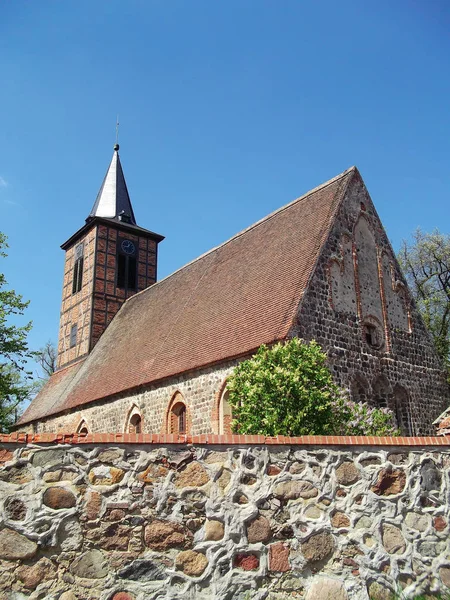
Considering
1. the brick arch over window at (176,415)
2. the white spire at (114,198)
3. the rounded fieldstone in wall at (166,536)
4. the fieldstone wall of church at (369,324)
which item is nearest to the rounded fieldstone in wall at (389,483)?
the rounded fieldstone in wall at (166,536)

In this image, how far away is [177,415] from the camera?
1628 centimetres

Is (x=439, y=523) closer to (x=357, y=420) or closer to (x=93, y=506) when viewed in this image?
(x=93, y=506)

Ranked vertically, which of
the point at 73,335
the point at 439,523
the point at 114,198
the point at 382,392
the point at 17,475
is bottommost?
the point at 439,523

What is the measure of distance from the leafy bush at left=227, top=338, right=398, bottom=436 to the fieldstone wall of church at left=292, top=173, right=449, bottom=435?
8.16ft

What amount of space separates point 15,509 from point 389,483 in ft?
11.6

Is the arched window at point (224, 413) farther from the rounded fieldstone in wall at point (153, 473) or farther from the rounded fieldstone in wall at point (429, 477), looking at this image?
the rounded fieldstone in wall at point (153, 473)

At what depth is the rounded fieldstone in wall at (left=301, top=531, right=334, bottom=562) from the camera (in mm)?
5086

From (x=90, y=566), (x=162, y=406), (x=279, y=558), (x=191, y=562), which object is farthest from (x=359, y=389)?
(x=90, y=566)

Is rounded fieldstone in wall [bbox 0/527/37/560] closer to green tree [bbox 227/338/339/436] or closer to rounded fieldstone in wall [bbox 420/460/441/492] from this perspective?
rounded fieldstone in wall [bbox 420/460/441/492]

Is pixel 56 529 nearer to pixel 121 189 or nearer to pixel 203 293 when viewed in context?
pixel 203 293

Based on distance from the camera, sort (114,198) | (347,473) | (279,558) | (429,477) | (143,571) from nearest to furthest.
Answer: (143,571) < (279,558) < (347,473) < (429,477) < (114,198)

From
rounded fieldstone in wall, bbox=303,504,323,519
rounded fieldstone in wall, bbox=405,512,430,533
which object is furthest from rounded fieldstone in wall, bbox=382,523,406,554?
rounded fieldstone in wall, bbox=303,504,323,519

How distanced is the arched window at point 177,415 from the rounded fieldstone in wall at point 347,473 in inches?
421

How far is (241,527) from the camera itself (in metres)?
4.94
